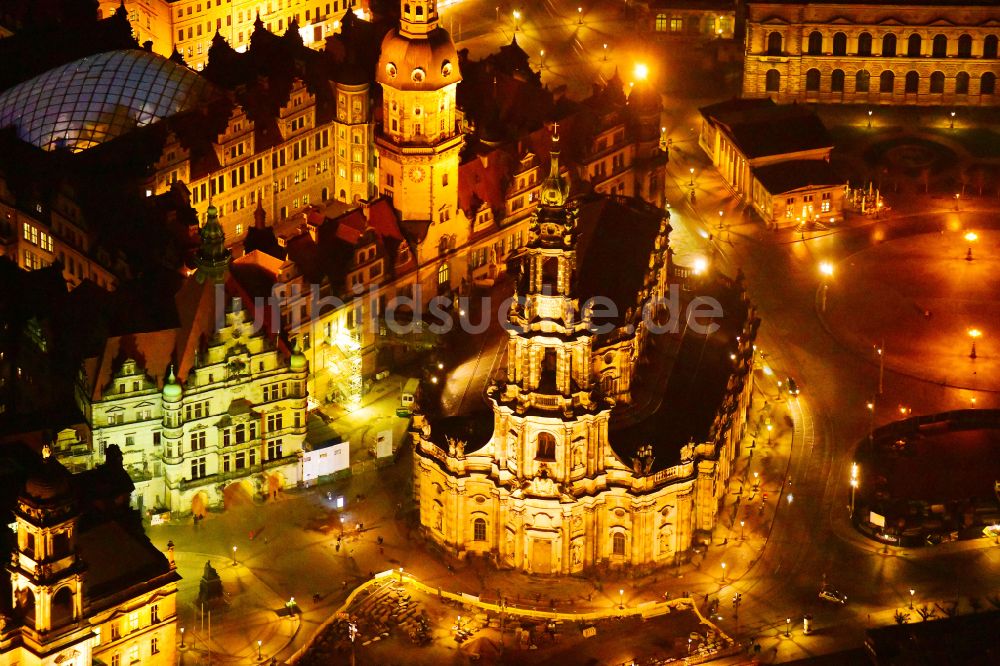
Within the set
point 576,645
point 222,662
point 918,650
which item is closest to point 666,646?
point 576,645

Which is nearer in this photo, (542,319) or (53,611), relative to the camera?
(53,611)

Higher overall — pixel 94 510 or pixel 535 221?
pixel 535 221

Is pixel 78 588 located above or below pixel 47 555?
below

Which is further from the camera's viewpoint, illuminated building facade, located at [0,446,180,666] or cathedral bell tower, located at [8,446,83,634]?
illuminated building facade, located at [0,446,180,666]

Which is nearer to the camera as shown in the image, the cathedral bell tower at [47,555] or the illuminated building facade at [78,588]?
the cathedral bell tower at [47,555]

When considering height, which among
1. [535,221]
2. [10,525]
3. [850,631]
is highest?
[535,221]

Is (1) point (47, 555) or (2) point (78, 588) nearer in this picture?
(1) point (47, 555)

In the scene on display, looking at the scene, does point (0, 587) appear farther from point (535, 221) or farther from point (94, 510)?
point (535, 221)
